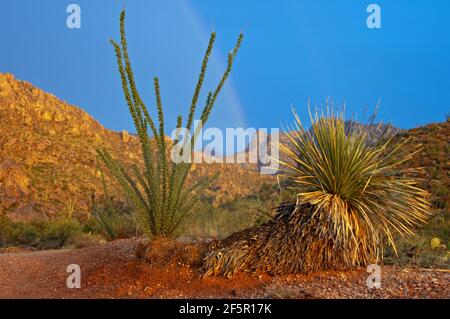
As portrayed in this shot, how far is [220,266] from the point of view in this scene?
810cm

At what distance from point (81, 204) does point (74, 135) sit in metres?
10.1

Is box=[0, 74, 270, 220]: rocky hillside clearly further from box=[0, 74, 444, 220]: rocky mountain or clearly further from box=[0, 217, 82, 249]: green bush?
box=[0, 217, 82, 249]: green bush

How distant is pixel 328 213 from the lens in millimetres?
7992

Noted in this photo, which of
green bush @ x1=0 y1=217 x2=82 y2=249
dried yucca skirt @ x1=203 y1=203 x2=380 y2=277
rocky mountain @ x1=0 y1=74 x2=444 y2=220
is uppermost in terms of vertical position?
rocky mountain @ x1=0 y1=74 x2=444 y2=220

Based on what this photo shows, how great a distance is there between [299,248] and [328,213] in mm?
694

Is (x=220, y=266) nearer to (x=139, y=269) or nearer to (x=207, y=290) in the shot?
(x=207, y=290)

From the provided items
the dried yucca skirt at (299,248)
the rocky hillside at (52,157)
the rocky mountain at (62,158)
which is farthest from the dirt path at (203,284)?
the rocky hillside at (52,157)

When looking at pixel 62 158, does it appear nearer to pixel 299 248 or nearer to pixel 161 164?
pixel 161 164

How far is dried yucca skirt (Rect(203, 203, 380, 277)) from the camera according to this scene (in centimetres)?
796

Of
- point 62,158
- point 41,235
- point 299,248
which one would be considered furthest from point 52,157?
point 299,248

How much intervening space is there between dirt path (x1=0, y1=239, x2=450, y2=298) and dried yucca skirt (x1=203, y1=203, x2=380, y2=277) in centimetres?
16

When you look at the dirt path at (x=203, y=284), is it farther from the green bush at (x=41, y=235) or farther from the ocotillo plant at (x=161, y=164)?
the green bush at (x=41, y=235)

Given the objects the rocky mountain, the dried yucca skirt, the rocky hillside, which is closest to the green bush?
the rocky mountain

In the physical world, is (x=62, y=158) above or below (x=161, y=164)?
above
